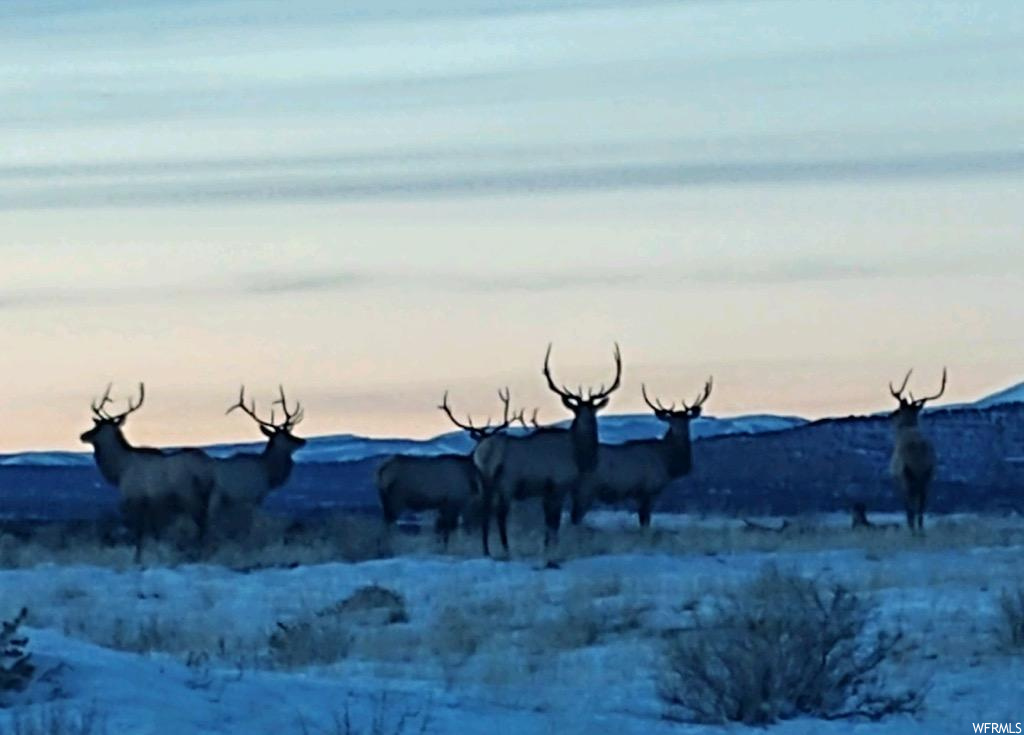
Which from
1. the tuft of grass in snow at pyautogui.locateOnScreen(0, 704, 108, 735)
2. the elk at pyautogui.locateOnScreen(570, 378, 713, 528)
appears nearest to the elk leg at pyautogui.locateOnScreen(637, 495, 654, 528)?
the elk at pyautogui.locateOnScreen(570, 378, 713, 528)

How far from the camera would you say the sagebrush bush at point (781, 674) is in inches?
507

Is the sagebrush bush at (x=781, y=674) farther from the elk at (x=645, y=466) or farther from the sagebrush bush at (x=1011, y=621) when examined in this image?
the elk at (x=645, y=466)

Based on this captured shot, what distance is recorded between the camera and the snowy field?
38.1 feet

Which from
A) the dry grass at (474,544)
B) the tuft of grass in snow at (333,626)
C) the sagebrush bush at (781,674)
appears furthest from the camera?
the dry grass at (474,544)

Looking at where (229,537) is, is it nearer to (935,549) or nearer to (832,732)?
(935,549)

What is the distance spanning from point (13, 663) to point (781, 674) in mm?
3894

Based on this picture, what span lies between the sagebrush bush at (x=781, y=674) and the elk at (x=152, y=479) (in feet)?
55.8

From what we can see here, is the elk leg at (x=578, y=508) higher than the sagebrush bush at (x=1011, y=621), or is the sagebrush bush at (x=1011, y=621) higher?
the elk leg at (x=578, y=508)

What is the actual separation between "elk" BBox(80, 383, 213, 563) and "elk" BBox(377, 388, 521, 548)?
2764 mm

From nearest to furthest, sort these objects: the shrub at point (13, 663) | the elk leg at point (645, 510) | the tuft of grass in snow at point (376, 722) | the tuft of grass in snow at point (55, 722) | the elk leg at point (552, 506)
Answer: the tuft of grass in snow at point (55, 722) < the tuft of grass in snow at point (376, 722) < the shrub at point (13, 663) < the elk leg at point (552, 506) < the elk leg at point (645, 510)

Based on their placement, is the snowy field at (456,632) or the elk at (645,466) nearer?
the snowy field at (456,632)

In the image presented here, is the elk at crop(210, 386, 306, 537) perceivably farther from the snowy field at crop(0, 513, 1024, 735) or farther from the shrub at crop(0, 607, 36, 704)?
the shrub at crop(0, 607, 36, 704)

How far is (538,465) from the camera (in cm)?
2927

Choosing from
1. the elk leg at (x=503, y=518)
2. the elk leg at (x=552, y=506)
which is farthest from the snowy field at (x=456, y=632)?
the elk leg at (x=552, y=506)
